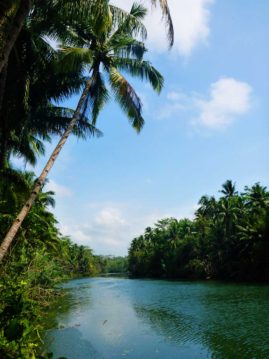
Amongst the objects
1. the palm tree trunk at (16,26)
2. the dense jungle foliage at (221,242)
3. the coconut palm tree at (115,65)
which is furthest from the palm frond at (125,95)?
the dense jungle foliage at (221,242)

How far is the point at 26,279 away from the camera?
15578 millimetres

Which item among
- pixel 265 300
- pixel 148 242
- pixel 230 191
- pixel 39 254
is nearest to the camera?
pixel 39 254

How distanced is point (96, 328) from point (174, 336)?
3.78 m

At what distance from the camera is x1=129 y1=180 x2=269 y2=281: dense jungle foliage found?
41.1 meters

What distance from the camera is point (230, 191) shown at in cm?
5122

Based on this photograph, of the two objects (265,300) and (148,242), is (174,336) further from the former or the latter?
(148,242)

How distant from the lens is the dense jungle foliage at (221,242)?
41094 millimetres

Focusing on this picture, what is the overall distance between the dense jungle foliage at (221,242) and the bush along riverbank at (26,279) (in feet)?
73.5

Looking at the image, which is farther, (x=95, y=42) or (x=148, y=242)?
(x=148, y=242)

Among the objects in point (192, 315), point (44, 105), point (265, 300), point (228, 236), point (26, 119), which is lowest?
point (192, 315)

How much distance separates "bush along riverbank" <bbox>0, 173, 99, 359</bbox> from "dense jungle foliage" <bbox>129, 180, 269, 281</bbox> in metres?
22.4

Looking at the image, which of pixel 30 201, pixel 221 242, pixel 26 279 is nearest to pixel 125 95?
pixel 30 201

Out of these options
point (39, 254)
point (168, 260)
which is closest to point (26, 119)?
point (39, 254)

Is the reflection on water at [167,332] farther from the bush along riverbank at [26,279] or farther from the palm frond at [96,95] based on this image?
the palm frond at [96,95]
